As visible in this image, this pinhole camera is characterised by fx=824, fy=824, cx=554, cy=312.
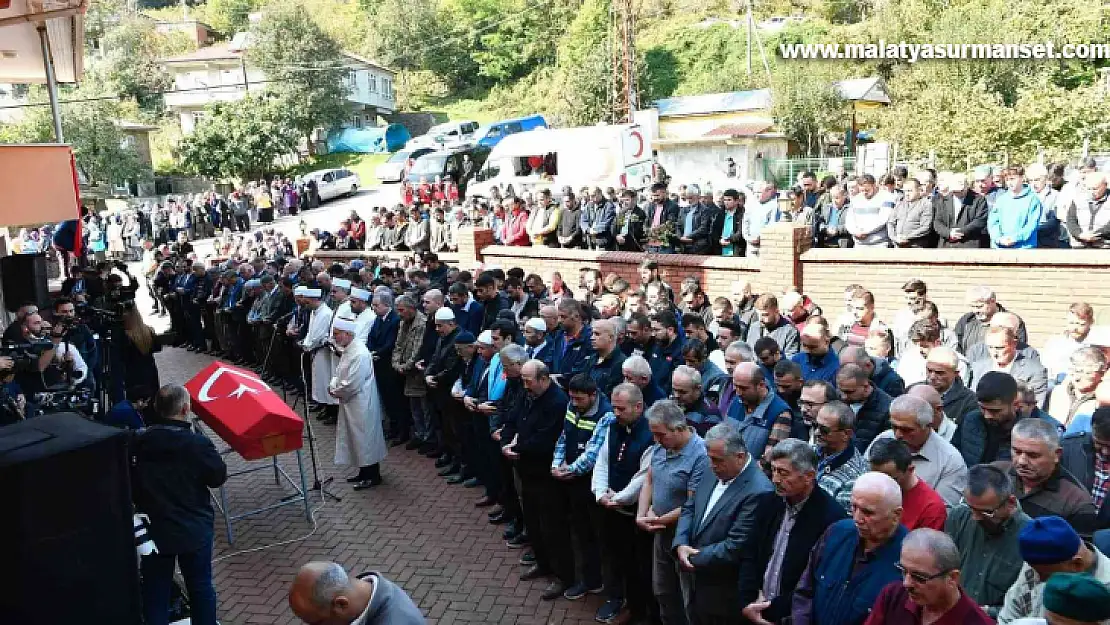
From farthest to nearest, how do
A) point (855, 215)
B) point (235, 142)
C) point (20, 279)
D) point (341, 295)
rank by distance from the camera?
point (235, 142) < point (20, 279) < point (855, 215) < point (341, 295)

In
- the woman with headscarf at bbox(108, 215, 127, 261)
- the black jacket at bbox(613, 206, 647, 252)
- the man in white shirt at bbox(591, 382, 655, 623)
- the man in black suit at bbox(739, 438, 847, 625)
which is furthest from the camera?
the woman with headscarf at bbox(108, 215, 127, 261)

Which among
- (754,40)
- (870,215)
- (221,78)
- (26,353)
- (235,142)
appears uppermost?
(221,78)

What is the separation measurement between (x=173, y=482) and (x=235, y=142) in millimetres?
40820

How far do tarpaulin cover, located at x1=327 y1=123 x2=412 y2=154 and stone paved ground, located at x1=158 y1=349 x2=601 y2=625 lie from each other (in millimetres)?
45201

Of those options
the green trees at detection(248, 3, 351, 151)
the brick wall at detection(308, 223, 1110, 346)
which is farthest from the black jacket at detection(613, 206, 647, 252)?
the green trees at detection(248, 3, 351, 151)

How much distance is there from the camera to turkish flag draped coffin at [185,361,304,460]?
6.86 metres

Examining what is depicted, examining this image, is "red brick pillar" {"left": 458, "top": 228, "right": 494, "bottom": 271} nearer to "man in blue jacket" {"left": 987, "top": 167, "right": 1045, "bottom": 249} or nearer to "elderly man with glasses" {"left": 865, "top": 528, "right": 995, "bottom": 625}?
"man in blue jacket" {"left": 987, "top": 167, "right": 1045, "bottom": 249}

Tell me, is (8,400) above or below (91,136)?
below

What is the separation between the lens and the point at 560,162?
96.9 feet

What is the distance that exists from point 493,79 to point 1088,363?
218 ft

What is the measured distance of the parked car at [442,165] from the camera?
115 feet

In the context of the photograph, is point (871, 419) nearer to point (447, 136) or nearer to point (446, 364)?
point (446, 364)

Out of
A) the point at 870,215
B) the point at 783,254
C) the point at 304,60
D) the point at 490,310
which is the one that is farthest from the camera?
the point at 304,60

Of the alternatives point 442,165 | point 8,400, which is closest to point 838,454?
point 8,400
